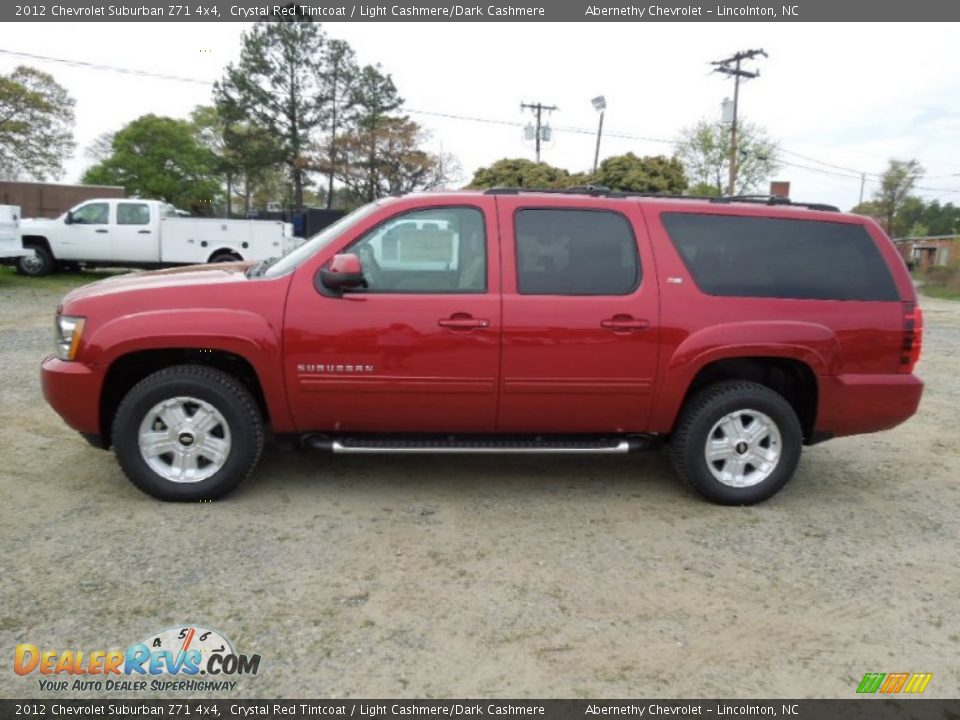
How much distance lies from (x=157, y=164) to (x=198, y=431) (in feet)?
185

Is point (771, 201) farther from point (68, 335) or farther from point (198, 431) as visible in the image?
point (68, 335)

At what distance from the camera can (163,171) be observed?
174 ft

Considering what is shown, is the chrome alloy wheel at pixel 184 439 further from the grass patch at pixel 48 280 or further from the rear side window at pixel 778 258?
the grass patch at pixel 48 280

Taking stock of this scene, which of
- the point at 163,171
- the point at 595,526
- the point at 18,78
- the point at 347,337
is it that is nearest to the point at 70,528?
the point at 347,337

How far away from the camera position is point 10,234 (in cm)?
1389

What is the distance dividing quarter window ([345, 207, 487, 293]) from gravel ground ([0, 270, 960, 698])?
1.31 m

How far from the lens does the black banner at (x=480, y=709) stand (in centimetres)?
226

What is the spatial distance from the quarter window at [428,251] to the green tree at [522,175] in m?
24.1

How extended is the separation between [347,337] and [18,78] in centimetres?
4773

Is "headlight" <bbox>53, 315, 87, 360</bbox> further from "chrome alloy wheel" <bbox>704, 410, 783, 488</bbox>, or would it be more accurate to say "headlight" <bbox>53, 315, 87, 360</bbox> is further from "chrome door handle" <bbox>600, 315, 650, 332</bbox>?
"chrome alloy wheel" <bbox>704, 410, 783, 488</bbox>

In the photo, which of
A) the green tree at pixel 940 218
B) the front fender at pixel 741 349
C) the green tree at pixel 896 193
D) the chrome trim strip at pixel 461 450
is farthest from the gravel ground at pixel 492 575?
the green tree at pixel 940 218

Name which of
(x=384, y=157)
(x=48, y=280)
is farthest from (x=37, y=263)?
(x=384, y=157)

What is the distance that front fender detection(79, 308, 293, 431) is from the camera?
3.62 metres

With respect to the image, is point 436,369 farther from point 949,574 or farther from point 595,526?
point 949,574
